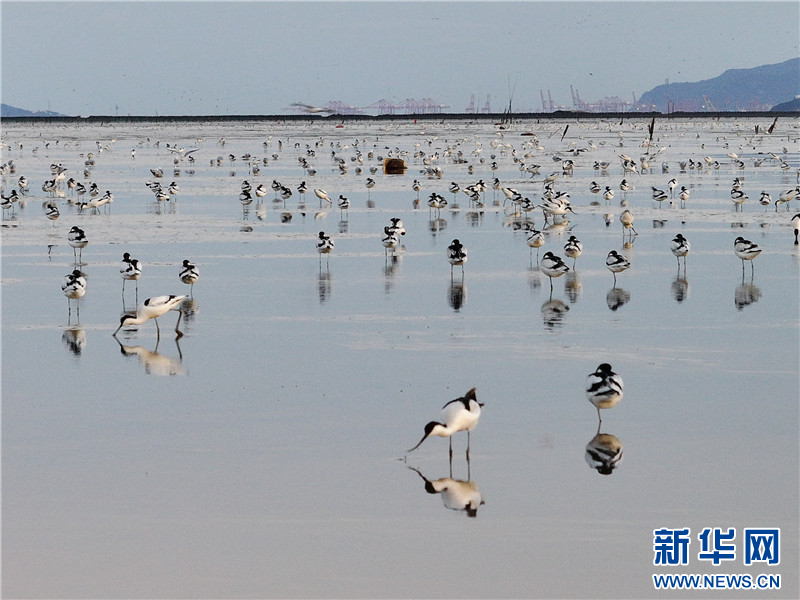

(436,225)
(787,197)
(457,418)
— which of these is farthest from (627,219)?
(457,418)

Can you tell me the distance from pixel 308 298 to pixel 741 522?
10973 millimetres

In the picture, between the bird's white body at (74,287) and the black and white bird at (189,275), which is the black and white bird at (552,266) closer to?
the black and white bird at (189,275)

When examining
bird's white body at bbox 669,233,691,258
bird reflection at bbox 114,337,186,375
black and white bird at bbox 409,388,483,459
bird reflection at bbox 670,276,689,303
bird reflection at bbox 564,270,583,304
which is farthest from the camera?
bird's white body at bbox 669,233,691,258

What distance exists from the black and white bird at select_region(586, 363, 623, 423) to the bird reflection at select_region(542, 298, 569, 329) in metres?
5.19

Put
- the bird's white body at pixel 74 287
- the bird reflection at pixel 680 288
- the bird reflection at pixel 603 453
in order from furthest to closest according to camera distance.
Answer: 1. the bird reflection at pixel 680 288
2. the bird's white body at pixel 74 287
3. the bird reflection at pixel 603 453

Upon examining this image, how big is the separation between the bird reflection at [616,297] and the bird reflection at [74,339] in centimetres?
738

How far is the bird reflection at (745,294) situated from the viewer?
60.2ft

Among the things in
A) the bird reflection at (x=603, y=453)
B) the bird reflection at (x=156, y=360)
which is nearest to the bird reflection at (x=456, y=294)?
the bird reflection at (x=156, y=360)

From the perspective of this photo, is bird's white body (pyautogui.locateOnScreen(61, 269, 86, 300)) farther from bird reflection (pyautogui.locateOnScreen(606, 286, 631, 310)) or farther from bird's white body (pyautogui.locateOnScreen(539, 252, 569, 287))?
bird reflection (pyautogui.locateOnScreen(606, 286, 631, 310))

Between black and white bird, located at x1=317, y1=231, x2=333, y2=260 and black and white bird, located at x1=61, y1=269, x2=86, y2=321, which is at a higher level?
black and white bird, located at x1=317, y1=231, x2=333, y2=260

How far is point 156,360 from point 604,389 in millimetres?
5795

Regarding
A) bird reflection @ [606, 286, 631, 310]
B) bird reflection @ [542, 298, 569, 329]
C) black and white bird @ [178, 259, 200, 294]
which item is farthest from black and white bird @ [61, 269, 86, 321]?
bird reflection @ [606, 286, 631, 310]

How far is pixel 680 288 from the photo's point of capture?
1989 centimetres

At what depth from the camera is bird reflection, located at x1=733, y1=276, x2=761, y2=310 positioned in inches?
723
